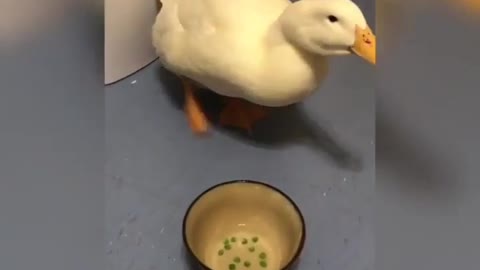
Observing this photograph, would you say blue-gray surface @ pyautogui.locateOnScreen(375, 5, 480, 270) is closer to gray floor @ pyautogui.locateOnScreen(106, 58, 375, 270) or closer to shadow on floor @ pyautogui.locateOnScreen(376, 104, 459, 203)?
shadow on floor @ pyautogui.locateOnScreen(376, 104, 459, 203)

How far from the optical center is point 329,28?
898mm

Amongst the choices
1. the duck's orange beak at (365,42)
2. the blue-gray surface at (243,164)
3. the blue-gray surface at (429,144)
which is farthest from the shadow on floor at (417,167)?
the blue-gray surface at (243,164)

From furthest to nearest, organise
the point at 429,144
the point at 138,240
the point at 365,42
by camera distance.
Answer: the point at 138,240, the point at 365,42, the point at 429,144

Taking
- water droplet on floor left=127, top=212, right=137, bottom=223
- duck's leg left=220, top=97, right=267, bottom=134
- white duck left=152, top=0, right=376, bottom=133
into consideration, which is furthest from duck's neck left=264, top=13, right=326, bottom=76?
water droplet on floor left=127, top=212, right=137, bottom=223

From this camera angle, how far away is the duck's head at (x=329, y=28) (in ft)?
2.91

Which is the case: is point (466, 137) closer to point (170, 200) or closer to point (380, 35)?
point (380, 35)

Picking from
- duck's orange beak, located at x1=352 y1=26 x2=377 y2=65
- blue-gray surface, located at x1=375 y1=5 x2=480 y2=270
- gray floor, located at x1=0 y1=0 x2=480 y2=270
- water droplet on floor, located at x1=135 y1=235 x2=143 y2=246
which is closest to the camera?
gray floor, located at x1=0 y1=0 x2=480 y2=270

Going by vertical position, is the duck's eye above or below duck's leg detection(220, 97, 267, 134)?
above

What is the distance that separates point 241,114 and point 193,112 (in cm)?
7

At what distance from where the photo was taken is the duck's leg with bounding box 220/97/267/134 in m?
1.08

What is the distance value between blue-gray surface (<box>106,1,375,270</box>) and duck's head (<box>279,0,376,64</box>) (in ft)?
0.58

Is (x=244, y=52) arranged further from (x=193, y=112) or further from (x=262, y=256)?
(x=262, y=256)

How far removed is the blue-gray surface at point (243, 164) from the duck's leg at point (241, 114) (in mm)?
17

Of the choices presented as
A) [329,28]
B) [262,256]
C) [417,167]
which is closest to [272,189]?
[262,256]
